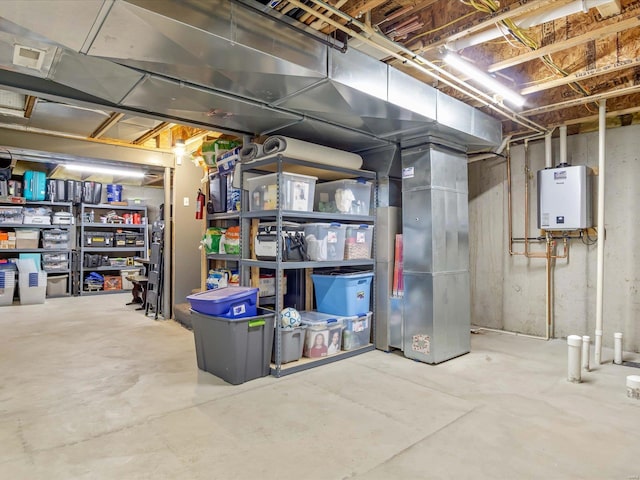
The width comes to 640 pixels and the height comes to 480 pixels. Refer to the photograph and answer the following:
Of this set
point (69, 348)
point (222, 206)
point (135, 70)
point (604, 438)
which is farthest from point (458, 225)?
point (69, 348)

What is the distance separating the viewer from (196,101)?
9.66ft

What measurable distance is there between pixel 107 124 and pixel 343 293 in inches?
142

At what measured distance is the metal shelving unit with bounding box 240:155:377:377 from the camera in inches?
141

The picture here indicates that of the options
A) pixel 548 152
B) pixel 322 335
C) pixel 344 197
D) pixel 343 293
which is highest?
pixel 548 152

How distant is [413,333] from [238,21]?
10.6ft

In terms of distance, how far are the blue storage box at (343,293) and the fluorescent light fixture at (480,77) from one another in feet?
7.00

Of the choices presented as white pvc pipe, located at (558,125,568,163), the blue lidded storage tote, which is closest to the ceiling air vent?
white pvc pipe, located at (558,125,568,163)

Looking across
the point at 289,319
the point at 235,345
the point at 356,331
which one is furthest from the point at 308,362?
the point at 235,345

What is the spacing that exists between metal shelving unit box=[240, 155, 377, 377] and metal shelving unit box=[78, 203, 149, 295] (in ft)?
21.9

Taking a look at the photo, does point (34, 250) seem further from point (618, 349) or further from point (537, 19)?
point (618, 349)

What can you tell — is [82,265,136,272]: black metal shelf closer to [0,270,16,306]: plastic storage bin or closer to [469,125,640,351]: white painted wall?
[0,270,16,306]: plastic storage bin

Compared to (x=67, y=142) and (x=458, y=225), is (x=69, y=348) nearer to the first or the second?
(x=67, y=142)

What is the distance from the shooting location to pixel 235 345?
3291mm

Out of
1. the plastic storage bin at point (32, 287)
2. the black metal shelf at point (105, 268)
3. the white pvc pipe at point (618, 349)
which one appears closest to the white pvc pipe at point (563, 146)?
the white pvc pipe at point (618, 349)
